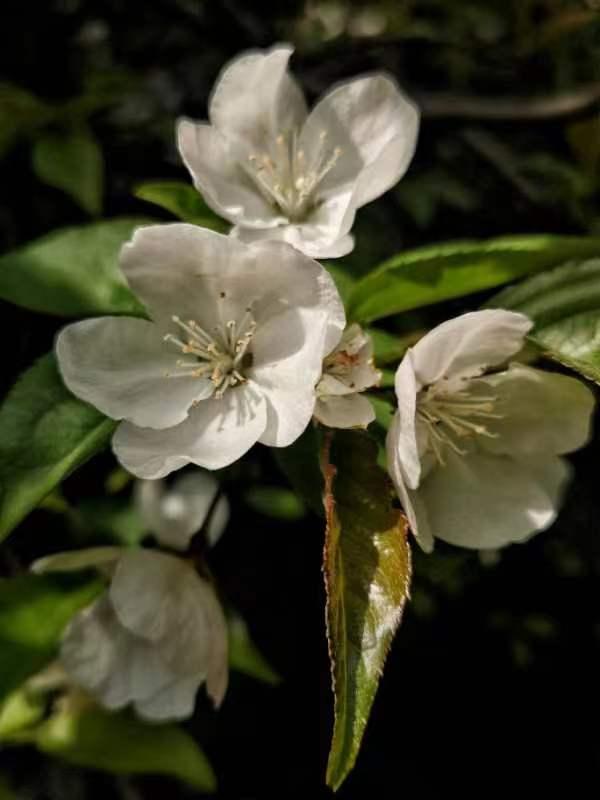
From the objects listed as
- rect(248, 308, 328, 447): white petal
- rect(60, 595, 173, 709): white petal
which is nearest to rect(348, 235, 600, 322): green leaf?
rect(248, 308, 328, 447): white petal

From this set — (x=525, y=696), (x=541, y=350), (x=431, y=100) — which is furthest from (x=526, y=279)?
(x=525, y=696)

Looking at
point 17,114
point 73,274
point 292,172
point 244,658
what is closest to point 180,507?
point 244,658

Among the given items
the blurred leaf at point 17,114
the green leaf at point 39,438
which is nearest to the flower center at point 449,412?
the green leaf at point 39,438

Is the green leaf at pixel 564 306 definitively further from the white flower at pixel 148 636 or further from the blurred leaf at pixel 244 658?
the blurred leaf at pixel 244 658

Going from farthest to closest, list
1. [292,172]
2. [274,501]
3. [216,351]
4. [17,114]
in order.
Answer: [274,501] → [17,114] → [292,172] → [216,351]

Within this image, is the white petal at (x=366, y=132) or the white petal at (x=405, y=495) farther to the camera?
the white petal at (x=366, y=132)

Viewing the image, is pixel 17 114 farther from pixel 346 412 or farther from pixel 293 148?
pixel 346 412
